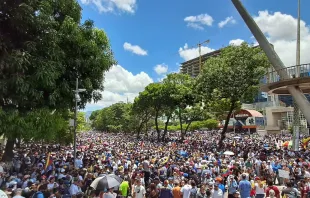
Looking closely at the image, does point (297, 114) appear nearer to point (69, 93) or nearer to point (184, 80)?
point (69, 93)

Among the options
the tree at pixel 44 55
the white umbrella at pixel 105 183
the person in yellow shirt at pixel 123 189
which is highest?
the tree at pixel 44 55

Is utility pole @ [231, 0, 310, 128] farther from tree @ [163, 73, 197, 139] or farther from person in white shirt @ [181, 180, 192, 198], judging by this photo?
tree @ [163, 73, 197, 139]

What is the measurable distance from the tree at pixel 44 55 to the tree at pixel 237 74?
1576 cm

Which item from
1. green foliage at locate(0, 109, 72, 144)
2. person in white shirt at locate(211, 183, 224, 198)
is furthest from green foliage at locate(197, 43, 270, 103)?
person in white shirt at locate(211, 183, 224, 198)

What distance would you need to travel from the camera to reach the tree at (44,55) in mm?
13992

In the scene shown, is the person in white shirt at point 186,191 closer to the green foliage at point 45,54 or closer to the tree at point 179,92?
the green foliage at point 45,54

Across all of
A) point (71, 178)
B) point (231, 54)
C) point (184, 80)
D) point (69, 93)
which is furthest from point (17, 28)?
point (184, 80)

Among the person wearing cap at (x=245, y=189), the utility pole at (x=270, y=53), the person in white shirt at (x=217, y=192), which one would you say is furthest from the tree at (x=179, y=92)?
the person in white shirt at (x=217, y=192)

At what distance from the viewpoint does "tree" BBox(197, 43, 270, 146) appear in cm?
2922

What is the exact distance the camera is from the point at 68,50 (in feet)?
54.5

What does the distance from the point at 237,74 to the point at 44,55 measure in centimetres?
2006

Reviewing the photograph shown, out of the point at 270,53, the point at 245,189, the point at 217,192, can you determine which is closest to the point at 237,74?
the point at 270,53

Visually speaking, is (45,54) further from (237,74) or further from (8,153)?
(237,74)

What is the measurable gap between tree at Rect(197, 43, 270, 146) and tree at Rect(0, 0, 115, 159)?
51.7ft
